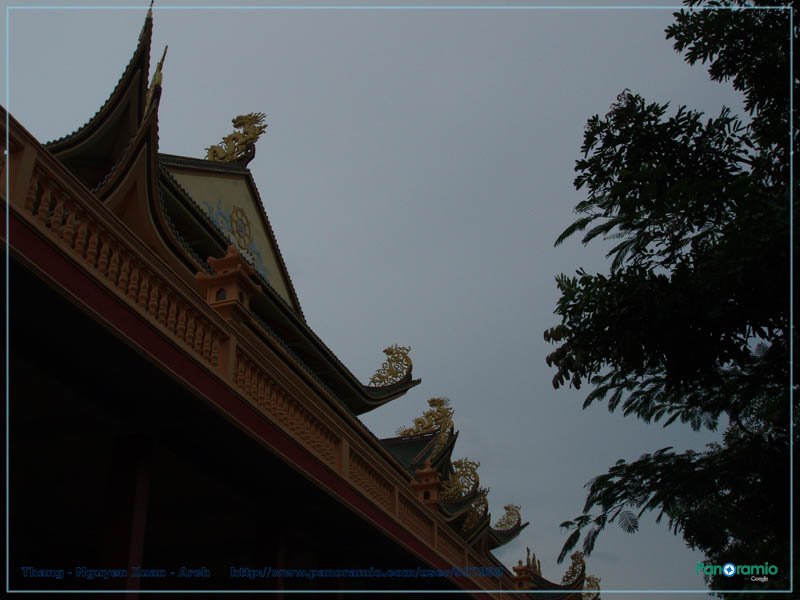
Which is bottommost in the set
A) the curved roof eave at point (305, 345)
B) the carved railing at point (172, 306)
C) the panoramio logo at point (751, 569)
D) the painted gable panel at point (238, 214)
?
the panoramio logo at point (751, 569)

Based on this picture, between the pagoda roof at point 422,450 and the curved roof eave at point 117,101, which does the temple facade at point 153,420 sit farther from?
the pagoda roof at point 422,450

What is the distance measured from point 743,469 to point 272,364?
220 inches

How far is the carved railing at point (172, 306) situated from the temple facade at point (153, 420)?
0.07ft

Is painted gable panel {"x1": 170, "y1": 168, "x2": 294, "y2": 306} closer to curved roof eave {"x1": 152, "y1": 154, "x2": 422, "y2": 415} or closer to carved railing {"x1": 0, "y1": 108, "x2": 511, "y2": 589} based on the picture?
curved roof eave {"x1": 152, "y1": 154, "x2": 422, "y2": 415}

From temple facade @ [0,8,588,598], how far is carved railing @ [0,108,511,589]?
2 centimetres

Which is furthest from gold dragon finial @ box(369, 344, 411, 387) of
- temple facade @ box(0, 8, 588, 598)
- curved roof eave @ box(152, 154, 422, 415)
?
temple facade @ box(0, 8, 588, 598)

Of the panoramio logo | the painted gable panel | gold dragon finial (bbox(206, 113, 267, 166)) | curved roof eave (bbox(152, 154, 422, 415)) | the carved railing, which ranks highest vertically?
gold dragon finial (bbox(206, 113, 267, 166))

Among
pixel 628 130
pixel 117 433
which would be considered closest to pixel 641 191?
pixel 628 130

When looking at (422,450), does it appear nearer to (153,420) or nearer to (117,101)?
(117,101)

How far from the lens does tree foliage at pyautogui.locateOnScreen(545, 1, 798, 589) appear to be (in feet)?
28.3

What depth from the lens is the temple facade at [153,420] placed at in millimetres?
6543

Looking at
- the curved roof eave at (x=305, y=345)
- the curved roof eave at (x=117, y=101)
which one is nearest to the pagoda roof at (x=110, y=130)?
the curved roof eave at (x=117, y=101)

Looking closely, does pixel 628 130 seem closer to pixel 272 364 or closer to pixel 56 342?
pixel 272 364

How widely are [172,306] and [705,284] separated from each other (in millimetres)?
5239
